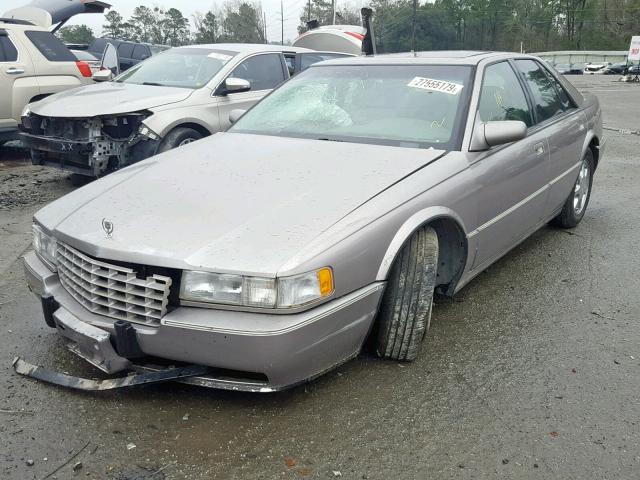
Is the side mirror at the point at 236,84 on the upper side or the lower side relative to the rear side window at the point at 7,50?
lower

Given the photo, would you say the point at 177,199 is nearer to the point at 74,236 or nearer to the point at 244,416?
the point at 74,236

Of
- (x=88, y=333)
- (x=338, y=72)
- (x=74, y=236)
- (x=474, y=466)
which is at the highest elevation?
(x=338, y=72)

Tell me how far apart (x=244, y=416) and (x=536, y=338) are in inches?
66.7

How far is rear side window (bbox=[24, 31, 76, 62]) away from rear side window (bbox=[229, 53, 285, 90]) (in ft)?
11.3

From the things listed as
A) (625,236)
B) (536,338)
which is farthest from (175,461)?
(625,236)

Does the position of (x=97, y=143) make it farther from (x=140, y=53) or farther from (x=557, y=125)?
(x=140, y=53)

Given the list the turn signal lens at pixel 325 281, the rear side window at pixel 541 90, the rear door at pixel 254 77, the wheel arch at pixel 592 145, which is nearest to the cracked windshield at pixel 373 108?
the rear side window at pixel 541 90

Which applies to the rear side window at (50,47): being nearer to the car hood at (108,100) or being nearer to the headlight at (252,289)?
the car hood at (108,100)

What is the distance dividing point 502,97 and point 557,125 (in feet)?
2.50

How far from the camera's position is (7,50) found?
26.5 feet

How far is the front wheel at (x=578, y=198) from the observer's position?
16.0ft

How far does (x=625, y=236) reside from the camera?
491cm

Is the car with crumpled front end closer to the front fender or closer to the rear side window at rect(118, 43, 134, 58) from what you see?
the front fender

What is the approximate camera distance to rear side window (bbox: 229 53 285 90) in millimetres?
6844
